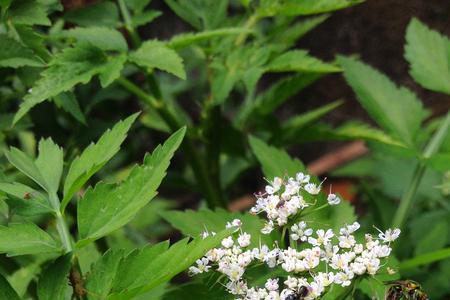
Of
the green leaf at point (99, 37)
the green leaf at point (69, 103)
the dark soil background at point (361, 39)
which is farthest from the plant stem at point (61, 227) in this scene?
the dark soil background at point (361, 39)

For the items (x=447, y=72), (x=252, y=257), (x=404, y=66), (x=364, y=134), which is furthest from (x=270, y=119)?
(x=252, y=257)

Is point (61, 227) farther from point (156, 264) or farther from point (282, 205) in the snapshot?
point (282, 205)

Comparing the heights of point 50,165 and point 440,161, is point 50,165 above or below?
above

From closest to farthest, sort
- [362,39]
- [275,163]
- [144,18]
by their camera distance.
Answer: [275,163], [144,18], [362,39]

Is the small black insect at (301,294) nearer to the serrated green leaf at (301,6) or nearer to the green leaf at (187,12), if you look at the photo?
the serrated green leaf at (301,6)

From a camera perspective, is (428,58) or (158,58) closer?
(158,58)

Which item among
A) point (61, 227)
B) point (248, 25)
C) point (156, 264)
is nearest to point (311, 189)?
point (156, 264)

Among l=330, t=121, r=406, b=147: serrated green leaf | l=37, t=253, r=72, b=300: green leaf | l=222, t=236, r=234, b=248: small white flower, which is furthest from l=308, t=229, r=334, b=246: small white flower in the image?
l=330, t=121, r=406, b=147: serrated green leaf
